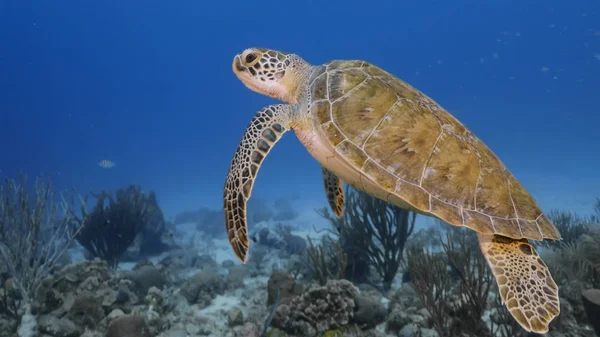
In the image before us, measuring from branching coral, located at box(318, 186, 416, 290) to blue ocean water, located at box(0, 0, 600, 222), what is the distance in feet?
105

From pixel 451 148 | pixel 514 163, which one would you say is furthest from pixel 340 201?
pixel 514 163

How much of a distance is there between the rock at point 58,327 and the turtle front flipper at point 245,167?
9.82 feet

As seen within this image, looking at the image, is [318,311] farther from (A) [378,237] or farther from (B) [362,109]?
(A) [378,237]

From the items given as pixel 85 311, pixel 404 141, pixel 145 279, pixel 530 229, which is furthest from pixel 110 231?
pixel 530 229

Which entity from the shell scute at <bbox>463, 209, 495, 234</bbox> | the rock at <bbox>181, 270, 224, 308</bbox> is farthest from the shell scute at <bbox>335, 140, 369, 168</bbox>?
the rock at <bbox>181, 270, 224, 308</bbox>

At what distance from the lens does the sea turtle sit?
2.71 metres

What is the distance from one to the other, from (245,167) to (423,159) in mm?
1701

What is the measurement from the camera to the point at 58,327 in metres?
4.21

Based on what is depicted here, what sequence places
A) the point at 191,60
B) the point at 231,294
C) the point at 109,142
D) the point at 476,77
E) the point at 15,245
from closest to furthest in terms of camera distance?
the point at 15,245 → the point at 231,294 → the point at 476,77 → the point at 109,142 → the point at 191,60

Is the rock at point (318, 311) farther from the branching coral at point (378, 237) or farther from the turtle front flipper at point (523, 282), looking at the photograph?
the branching coral at point (378, 237)

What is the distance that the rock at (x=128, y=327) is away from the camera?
3.89 m

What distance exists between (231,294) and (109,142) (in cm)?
10781

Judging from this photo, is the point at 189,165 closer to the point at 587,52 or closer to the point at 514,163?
the point at 514,163

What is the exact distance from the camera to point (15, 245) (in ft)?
18.7
